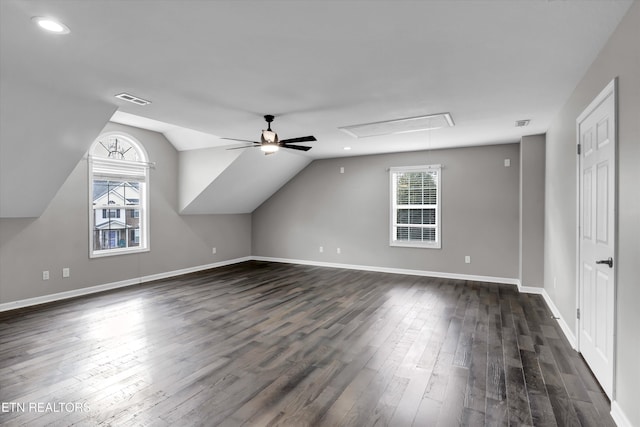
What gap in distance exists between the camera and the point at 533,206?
5109 mm

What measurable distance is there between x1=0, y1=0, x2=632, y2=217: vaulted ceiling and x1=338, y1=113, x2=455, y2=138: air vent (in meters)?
0.17

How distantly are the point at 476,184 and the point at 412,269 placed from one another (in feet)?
6.71

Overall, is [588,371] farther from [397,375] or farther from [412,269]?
[412,269]

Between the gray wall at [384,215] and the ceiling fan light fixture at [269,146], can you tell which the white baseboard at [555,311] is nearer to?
the gray wall at [384,215]

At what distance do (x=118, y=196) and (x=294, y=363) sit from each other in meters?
4.65

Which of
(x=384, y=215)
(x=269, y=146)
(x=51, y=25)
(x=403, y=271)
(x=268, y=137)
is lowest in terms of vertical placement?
(x=403, y=271)

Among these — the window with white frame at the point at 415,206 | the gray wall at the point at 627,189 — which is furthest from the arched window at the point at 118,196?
the gray wall at the point at 627,189

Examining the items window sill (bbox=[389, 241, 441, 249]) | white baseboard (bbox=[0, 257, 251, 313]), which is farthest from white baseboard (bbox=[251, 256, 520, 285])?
white baseboard (bbox=[0, 257, 251, 313])

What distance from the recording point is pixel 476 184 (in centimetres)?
614

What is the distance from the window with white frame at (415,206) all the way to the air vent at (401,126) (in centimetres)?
193

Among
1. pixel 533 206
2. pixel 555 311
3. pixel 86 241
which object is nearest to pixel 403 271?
pixel 533 206

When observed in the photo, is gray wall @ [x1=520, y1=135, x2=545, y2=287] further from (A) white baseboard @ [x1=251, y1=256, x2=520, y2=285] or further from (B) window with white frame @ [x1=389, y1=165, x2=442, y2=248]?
(B) window with white frame @ [x1=389, y1=165, x2=442, y2=248]

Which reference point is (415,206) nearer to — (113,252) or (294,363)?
(294,363)

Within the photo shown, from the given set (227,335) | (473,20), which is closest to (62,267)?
(227,335)
